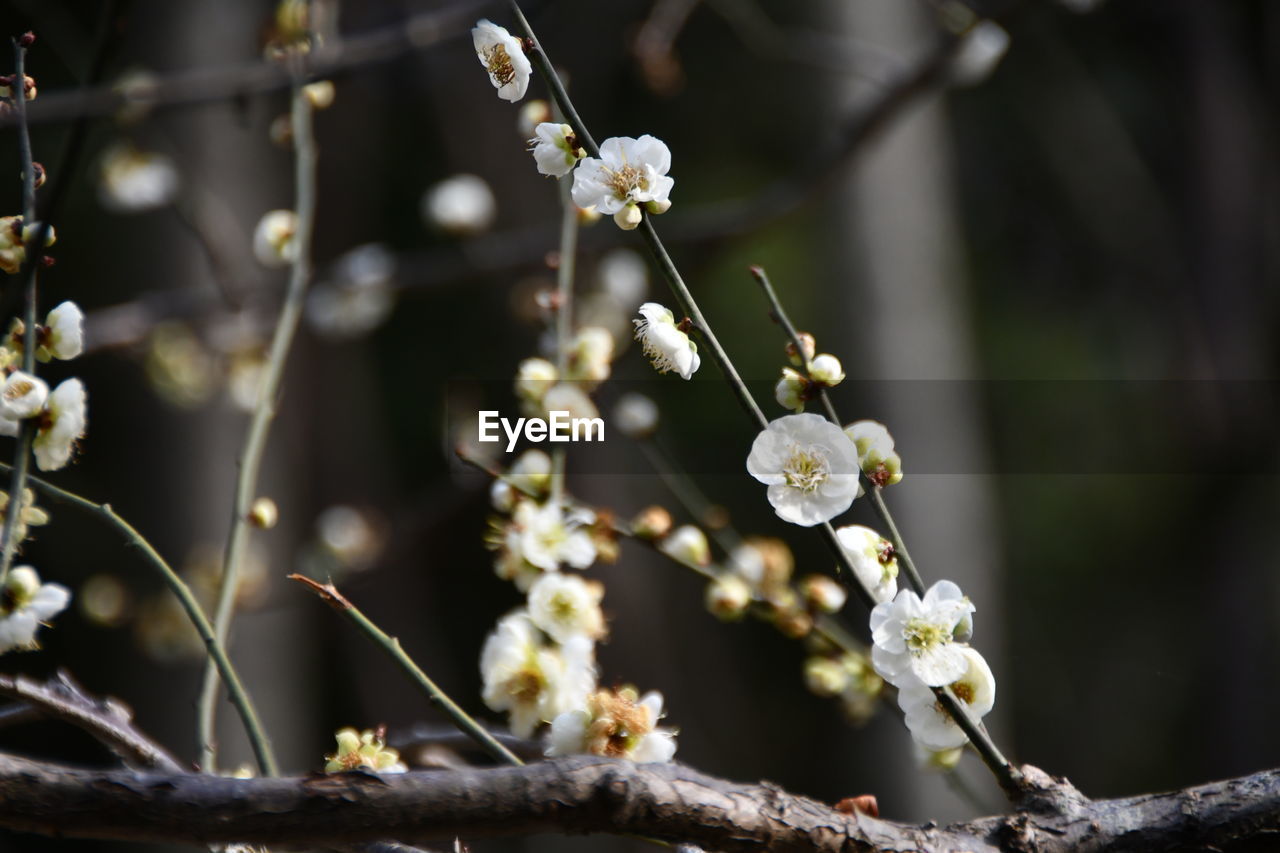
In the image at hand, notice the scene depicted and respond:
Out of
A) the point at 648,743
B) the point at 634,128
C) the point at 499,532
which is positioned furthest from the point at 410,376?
the point at 648,743

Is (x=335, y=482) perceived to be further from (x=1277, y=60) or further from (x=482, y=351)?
(x=1277, y=60)

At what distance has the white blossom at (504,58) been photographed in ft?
1.69

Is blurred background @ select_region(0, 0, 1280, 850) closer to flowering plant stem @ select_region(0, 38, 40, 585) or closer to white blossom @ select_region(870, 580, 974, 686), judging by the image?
flowering plant stem @ select_region(0, 38, 40, 585)

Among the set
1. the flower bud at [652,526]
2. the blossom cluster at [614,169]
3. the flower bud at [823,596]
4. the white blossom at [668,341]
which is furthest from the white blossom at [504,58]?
the flower bud at [823,596]

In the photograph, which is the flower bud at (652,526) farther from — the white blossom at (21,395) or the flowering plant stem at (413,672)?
the white blossom at (21,395)

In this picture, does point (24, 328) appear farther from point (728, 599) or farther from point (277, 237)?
point (728, 599)

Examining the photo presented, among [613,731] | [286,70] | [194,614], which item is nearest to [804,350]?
[613,731]

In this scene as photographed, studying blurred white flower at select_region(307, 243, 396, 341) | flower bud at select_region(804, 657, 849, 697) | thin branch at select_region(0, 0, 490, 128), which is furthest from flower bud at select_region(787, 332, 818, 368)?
blurred white flower at select_region(307, 243, 396, 341)

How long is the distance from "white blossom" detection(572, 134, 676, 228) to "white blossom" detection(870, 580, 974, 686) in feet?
0.76

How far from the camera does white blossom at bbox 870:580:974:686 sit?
1.68ft

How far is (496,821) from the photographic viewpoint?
1.34 ft

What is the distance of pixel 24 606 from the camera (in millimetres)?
616

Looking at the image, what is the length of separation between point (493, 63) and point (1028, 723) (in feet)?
10.8

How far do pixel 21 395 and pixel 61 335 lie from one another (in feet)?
0.15
